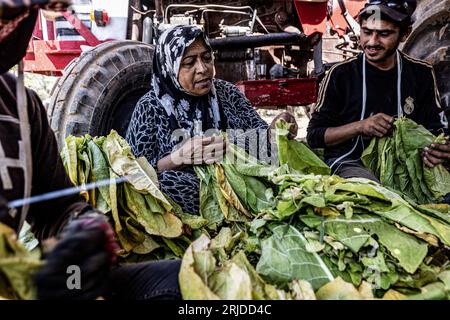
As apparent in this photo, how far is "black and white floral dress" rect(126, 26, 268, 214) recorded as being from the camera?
3.27 meters

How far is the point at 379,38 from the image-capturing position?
130 inches

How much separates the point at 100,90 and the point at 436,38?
8.76ft

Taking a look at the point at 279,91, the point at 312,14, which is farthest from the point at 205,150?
the point at 312,14

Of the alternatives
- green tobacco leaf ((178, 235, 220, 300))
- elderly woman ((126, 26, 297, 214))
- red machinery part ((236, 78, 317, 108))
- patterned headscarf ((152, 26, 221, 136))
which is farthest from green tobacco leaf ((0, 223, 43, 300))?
red machinery part ((236, 78, 317, 108))

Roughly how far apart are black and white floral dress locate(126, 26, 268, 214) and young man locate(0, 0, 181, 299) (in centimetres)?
135

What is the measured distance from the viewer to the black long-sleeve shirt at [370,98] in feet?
11.2

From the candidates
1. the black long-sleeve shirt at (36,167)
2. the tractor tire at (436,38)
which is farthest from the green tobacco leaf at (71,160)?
the tractor tire at (436,38)

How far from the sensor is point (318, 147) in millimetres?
3547

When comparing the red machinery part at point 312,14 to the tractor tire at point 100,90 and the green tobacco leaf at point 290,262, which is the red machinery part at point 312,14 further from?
the green tobacco leaf at point 290,262

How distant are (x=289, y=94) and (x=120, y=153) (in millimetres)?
3225

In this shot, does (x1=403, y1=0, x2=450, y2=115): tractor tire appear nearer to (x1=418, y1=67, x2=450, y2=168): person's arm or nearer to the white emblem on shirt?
(x1=418, y1=67, x2=450, y2=168): person's arm

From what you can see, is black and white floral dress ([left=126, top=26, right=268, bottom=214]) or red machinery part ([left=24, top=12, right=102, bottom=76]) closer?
black and white floral dress ([left=126, top=26, right=268, bottom=214])

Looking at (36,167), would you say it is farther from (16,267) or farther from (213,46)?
(213,46)
